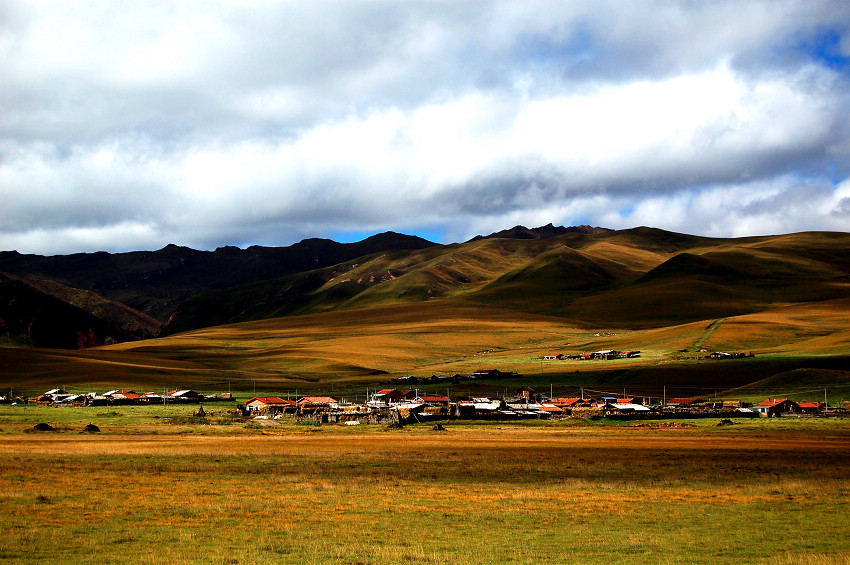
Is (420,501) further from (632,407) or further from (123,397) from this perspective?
(123,397)

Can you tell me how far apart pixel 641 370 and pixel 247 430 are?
81637 mm

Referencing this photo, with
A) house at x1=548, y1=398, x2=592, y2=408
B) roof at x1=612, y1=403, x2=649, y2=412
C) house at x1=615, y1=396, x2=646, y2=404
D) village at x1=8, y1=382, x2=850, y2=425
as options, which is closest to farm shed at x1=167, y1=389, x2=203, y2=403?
village at x1=8, y1=382, x2=850, y2=425

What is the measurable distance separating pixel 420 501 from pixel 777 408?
78.0m

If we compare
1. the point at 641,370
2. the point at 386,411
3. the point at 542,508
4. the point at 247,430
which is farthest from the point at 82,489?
the point at 641,370

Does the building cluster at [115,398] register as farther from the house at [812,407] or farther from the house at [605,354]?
the house at [812,407]

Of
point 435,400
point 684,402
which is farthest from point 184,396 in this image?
point 684,402

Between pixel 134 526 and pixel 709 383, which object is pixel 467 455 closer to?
pixel 134 526

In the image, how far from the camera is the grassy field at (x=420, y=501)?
2141cm

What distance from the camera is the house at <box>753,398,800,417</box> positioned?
9369 cm

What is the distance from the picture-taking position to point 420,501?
98.2ft

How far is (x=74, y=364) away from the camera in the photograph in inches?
6393

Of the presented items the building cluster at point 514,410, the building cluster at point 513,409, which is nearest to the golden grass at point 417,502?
the building cluster at point 514,410

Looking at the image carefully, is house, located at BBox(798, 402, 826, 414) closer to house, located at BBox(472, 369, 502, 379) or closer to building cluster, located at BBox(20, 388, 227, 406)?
house, located at BBox(472, 369, 502, 379)

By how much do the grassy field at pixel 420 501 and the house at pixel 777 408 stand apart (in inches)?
1545
